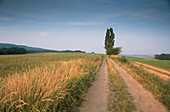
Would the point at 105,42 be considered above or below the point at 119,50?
above

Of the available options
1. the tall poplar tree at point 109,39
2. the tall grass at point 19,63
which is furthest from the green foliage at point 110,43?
the tall grass at point 19,63

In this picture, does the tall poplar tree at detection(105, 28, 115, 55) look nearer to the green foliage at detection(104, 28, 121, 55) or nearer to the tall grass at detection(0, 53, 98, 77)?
the green foliage at detection(104, 28, 121, 55)

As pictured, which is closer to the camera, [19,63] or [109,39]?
[19,63]

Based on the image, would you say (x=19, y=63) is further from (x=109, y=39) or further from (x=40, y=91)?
(x=109, y=39)

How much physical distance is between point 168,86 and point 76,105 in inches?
261

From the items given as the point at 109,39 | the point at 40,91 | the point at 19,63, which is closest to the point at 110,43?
the point at 109,39

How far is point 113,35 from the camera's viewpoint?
5075cm

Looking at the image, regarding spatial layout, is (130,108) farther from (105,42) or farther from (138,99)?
(105,42)

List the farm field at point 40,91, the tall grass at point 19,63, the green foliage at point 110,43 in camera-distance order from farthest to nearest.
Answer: the green foliage at point 110,43 < the tall grass at point 19,63 < the farm field at point 40,91

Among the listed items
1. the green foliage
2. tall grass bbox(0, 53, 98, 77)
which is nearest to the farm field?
tall grass bbox(0, 53, 98, 77)

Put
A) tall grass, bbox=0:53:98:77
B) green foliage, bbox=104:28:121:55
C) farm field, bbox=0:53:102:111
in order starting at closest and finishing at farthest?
farm field, bbox=0:53:102:111, tall grass, bbox=0:53:98:77, green foliage, bbox=104:28:121:55

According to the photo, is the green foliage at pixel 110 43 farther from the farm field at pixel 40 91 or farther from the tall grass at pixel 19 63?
the farm field at pixel 40 91

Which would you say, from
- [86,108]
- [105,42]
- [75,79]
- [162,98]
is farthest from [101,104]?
[105,42]

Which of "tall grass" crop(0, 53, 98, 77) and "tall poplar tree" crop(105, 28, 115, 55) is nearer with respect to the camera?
"tall grass" crop(0, 53, 98, 77)
